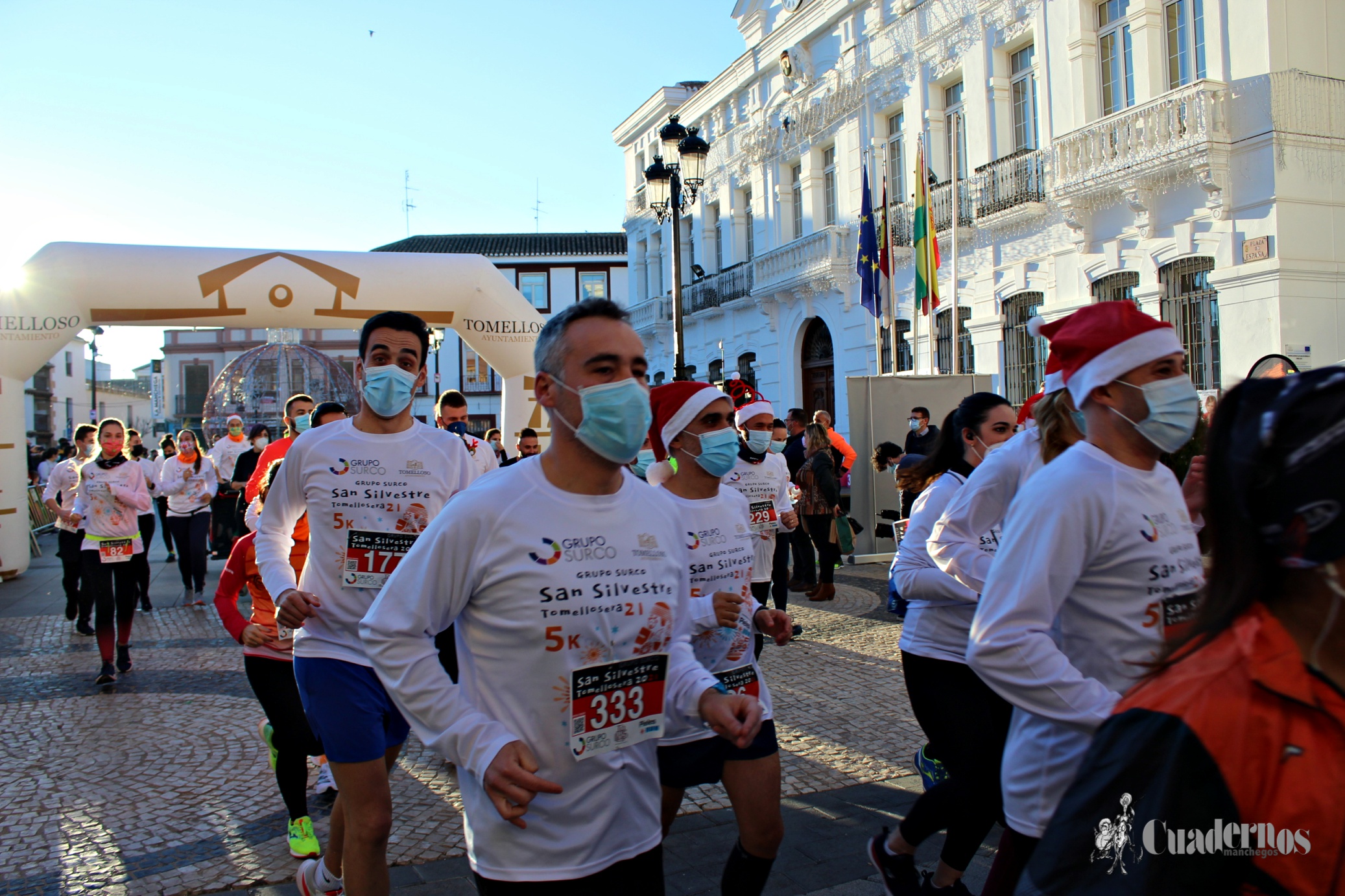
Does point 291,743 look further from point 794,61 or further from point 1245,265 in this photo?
point 794,61

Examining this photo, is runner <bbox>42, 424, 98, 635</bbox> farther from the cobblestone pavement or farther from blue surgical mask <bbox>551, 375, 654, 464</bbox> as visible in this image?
blue surgical mask <bbox>551, 375, 654, 464</bbox>

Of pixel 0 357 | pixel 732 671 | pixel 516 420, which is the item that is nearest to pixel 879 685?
pixel 732 671

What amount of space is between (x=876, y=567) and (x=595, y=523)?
37.5 ft

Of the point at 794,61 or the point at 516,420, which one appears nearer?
the point at 516,420

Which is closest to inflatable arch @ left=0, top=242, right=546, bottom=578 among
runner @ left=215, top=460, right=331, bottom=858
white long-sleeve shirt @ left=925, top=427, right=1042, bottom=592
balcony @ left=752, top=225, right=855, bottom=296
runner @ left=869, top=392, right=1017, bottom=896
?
balcony @ left=752, top=225, right=855, bottom=296

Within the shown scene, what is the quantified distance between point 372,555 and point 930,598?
2.08 metres

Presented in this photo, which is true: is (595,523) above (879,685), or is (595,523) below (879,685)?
above

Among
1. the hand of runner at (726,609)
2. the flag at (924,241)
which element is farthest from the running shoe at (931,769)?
the flag at (924,241)

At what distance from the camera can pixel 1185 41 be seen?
13289 millimetres

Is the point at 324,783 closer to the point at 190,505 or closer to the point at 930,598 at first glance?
the point at 930,598

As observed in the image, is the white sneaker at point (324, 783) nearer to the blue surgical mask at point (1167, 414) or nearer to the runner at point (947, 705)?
the runner at point (947, 705)

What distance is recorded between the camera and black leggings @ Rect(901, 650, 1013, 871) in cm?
314

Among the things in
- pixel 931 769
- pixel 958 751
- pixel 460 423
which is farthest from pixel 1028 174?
pixel 958 751

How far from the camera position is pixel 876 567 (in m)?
13.1
